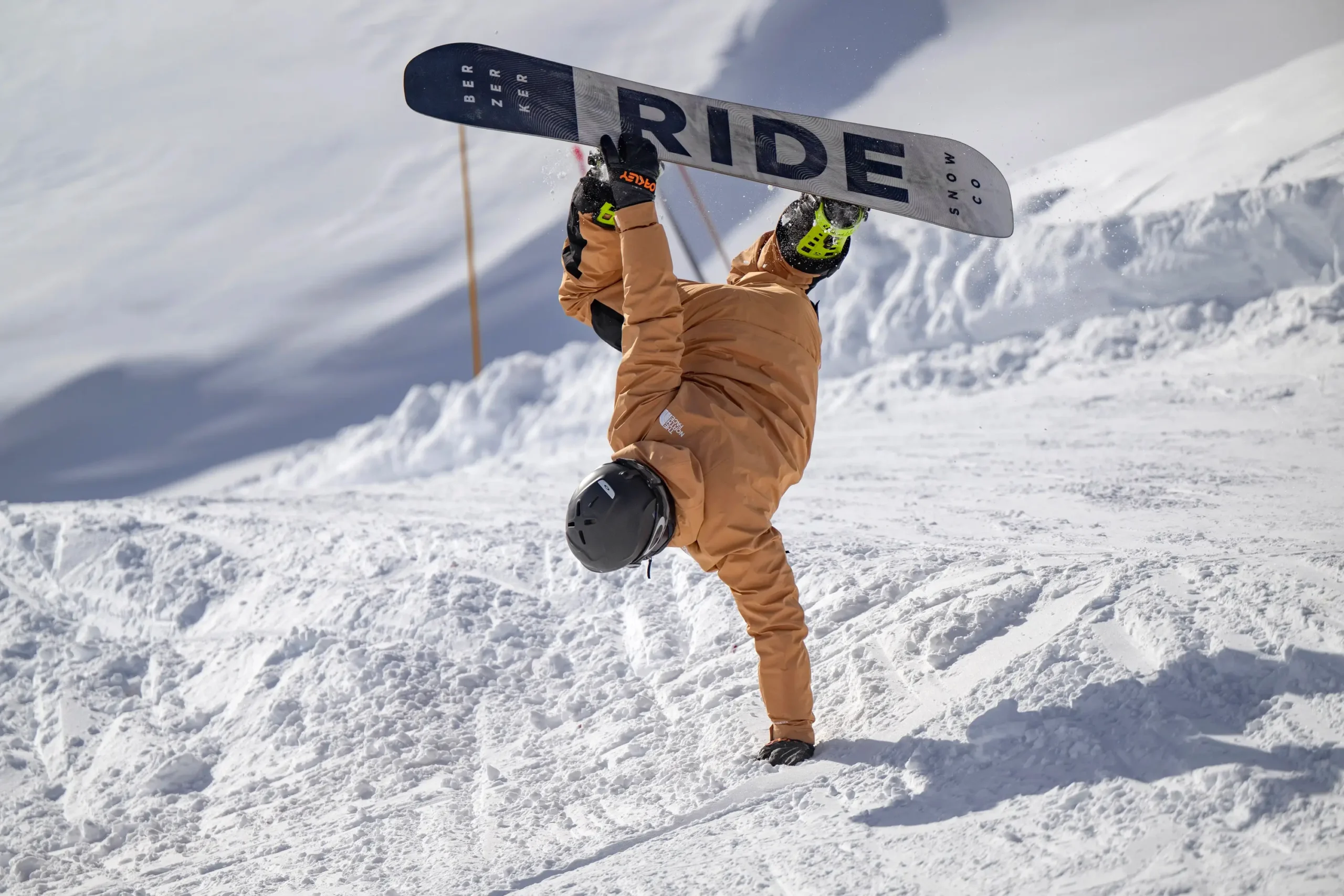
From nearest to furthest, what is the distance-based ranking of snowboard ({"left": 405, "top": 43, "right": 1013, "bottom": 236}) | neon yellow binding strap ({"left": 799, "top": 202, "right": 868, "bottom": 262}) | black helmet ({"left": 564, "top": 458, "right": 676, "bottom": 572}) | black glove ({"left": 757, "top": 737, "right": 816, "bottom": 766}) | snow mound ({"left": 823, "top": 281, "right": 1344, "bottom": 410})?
black helmet ({"left": 564, "top": 458, "right": 676, "bottom": 572}) < black glove ({"left": 757, "top": 737, "right": 816, "bottom": 766}) < neon yellow binding strap ({"left": 799, "top": 202, "right": 868, "bottom": 262}) < snowboard ({"left": 405, "top": 43, "right": 1013, "bottom": 236}) < snow mound ({"left": 823, "top": 281, "right": 1344, "bottom": 410})

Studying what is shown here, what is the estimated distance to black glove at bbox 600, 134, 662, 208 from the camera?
10.2 feet

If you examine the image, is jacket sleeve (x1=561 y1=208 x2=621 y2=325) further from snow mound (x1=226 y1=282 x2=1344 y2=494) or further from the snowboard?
snow mound (x1=226 y1=282 x2=1344 y2=494)

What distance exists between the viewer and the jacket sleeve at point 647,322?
315 centimetres

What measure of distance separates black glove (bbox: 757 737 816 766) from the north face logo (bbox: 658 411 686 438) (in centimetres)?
96

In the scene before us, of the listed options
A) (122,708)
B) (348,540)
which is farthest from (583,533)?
(348,540)

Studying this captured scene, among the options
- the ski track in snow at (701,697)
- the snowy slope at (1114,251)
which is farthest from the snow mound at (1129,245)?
the ski track in snow at (701,697)

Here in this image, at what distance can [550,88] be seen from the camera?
3824 mm

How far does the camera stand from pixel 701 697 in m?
3.92

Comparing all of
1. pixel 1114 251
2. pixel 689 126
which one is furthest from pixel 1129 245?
pixel 689 126

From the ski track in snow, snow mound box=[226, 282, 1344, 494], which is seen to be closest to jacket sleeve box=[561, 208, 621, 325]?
the ski track in snow

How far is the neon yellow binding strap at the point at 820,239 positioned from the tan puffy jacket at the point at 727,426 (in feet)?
1.31

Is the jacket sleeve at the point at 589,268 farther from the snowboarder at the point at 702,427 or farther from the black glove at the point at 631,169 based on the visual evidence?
the black glove at the point at 631,169

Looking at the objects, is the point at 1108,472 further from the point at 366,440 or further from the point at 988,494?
the point at 366,440

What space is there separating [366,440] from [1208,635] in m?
30.5
